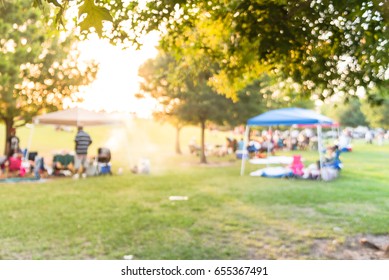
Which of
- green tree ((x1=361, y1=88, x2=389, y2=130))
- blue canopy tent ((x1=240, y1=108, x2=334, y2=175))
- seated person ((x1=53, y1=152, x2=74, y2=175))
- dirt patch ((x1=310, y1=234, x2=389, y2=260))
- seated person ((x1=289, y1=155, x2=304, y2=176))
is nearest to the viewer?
dirt patch ((x1=310, y1=234, x2=389, y2=260))

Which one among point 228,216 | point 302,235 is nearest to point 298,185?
point 228,216

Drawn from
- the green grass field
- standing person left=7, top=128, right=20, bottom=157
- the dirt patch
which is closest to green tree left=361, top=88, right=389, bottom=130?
the green grass field

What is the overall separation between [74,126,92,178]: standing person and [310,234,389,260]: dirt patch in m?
6.44

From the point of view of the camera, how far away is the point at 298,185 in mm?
7406

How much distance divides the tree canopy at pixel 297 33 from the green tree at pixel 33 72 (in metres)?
5.30

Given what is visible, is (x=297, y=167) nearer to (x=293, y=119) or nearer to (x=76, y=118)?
(x=293, y=119)

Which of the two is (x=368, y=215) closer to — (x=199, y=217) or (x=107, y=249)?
(x=199, y=217)

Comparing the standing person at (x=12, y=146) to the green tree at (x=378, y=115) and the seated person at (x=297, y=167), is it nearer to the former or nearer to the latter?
the seated person at (x=297, y=167)

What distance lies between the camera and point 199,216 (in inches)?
198

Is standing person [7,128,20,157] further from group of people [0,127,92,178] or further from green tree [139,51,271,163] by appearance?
green tree [139,51,271,163]

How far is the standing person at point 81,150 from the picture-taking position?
29.8 feet

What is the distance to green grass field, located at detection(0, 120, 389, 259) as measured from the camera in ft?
12.1
